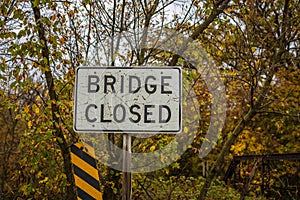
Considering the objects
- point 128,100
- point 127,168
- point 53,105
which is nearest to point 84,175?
point 127,168

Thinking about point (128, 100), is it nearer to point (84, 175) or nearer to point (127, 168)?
point (127, 168)

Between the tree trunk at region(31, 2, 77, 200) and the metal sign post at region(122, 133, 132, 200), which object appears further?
the tree trunk at region(31, 2, 77, 200)

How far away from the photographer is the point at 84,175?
12.6ft

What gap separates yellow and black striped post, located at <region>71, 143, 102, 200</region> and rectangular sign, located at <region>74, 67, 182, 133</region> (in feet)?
1.49

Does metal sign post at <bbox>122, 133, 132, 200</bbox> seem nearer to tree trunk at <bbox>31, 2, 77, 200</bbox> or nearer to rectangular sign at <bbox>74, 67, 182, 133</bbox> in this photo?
rectangular sign at <bbox>74, 67, 182, 133</bbox>

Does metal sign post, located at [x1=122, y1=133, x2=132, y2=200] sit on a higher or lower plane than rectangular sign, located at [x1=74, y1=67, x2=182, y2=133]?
lower

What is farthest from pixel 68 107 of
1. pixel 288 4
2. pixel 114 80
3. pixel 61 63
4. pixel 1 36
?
pixel 288 4

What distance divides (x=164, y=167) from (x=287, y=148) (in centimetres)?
698

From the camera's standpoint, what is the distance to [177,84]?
11.6 ft

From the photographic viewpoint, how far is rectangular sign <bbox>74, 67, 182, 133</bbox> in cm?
346

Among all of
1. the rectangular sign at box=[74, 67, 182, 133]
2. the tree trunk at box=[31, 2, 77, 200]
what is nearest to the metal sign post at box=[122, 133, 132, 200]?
the rectangular sign at box=[74, 67, 182, 133]

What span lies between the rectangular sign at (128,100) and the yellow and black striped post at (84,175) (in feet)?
1.49

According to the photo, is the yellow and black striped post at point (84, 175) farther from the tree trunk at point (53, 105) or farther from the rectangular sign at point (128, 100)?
the tree trunk at point (53, 105)

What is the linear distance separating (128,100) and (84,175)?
834 mm
